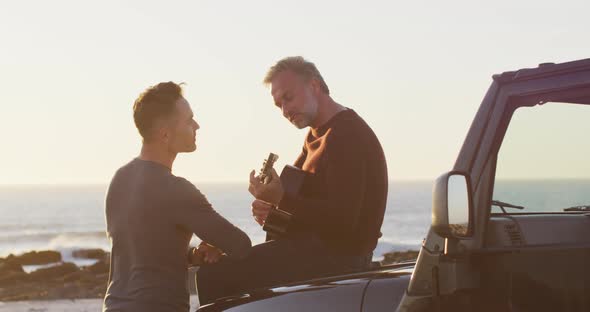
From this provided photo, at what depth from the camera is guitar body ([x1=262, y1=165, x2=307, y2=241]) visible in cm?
539

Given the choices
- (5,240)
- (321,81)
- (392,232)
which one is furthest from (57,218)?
(321,81)

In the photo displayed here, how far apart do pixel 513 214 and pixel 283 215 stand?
1745 mm

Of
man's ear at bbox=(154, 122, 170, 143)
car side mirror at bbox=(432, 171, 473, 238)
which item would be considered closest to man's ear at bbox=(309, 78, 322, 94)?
man's ear at bbox=(154, 122, 170, 143)

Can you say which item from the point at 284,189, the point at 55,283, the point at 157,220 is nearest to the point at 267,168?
the point at 284,189

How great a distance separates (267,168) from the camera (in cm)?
557

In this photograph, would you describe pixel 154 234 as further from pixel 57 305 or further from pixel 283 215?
pixel 57 305

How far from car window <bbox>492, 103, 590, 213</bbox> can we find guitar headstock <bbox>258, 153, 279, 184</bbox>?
1807 mm

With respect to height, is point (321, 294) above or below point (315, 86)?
below

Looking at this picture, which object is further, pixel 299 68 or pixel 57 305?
pixel 57 305

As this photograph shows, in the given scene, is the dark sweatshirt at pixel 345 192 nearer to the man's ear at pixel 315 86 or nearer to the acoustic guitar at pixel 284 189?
the acoustic guitar at pixel 284 189

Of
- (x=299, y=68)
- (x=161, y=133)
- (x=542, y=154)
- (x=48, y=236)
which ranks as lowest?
(x=48, y=236)

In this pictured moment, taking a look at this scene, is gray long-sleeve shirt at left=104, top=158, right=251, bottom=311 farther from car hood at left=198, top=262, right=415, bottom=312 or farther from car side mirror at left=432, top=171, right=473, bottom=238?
car side mirror at left=432, top=171, right=473, bottom=238

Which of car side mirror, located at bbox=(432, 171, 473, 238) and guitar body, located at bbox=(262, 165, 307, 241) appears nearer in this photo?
car side mirror, located at bbox=(432, 171, 473, 238)

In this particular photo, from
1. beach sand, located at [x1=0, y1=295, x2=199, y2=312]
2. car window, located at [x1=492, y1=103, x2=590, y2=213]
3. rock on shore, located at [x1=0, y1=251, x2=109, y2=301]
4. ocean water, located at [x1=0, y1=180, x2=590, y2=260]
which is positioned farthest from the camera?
rock on shore, located at [x1=0, y1=251, x2=109, y2=301]
